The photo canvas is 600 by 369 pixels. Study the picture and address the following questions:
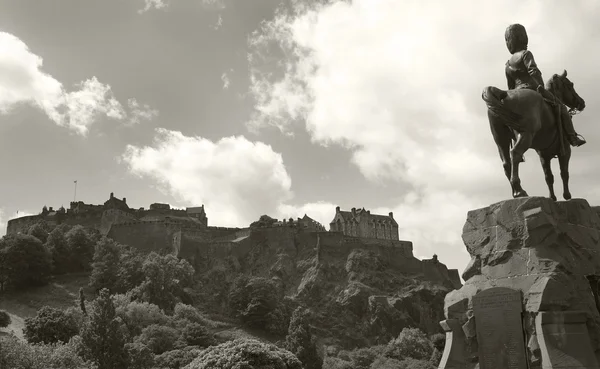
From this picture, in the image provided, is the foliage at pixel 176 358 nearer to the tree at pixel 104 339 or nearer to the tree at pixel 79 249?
the tree at pixel 104 339

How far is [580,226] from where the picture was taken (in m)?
10.5

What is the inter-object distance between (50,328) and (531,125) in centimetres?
5906

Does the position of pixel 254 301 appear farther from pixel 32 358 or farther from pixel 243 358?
pixel 32 358

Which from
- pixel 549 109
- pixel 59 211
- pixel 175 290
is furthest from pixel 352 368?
pixel 59 211

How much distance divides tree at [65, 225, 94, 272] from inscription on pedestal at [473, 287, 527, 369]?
308ft

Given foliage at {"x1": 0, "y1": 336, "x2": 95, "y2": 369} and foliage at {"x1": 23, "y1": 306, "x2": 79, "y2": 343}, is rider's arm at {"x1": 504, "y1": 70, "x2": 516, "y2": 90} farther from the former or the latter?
foliage at {"x1": 23, "y1": 306, "x2": 79, "y2": 343}

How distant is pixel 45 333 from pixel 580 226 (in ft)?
194

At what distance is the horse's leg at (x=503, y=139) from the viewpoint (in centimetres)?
1148

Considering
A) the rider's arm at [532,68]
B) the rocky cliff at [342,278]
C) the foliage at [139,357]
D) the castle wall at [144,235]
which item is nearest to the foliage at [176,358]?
the foliage at [139,357]

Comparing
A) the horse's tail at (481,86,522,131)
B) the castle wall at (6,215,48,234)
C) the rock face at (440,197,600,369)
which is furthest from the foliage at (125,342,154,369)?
the castle wall at (6,215,48,234)

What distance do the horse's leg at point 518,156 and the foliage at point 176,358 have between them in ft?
149

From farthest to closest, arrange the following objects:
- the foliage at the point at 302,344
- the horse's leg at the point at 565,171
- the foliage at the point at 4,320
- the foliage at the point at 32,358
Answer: the foliage at the point at 4,320 → the foliage at the point at 302,344 → the foliage at the point at 32,358 → the horse's leg at the point at 565,171

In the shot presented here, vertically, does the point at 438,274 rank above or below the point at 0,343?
above

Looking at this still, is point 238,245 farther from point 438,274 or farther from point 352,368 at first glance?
point 352,368
